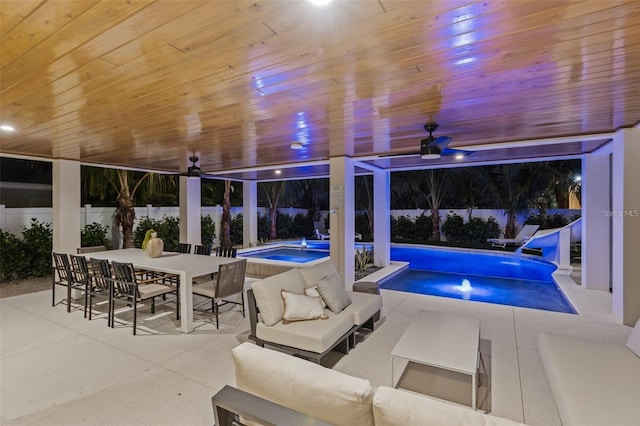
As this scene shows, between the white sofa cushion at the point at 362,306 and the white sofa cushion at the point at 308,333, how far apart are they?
226mm

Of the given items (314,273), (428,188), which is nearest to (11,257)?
(314,273)

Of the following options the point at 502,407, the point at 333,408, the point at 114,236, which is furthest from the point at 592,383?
the point at 114,236

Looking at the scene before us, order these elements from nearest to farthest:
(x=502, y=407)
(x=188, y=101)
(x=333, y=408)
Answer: (x=333, y=408) → (x=502, y=407) → (x=188, y=101)

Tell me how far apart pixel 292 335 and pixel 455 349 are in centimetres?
148

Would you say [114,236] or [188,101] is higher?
[188,101]

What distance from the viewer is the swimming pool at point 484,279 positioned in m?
5.79

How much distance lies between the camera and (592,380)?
209 centimetres

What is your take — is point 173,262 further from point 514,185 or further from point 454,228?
point 514,185

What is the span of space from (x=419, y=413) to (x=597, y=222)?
22.0 ft

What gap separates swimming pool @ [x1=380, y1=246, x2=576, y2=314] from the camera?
5.79m

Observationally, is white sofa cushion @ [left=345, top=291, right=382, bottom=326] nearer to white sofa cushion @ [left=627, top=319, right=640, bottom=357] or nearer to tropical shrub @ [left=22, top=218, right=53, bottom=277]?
white sofa cushion @ [left=627, top=319, right=640, bottom=357]

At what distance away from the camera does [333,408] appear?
4.31 ft

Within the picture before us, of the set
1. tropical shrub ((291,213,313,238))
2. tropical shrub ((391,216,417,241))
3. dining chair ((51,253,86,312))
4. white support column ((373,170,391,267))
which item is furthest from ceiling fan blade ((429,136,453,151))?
tropical shrub ((291,213,313,238))

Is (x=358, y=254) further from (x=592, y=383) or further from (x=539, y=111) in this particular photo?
(x=592, y=383)
